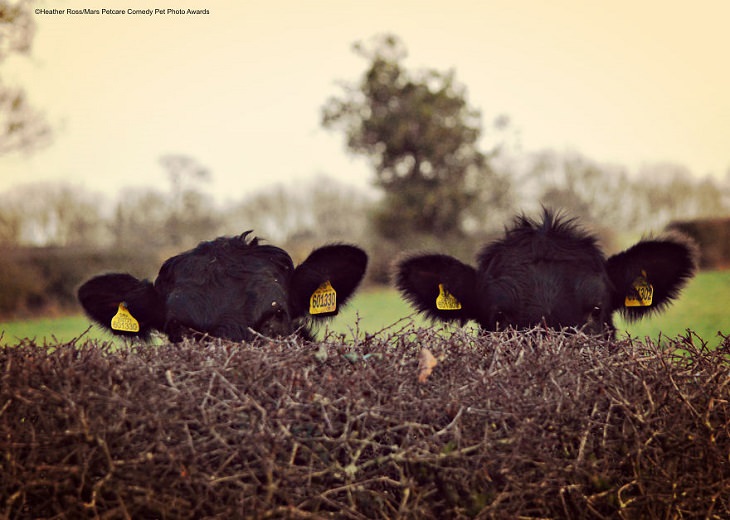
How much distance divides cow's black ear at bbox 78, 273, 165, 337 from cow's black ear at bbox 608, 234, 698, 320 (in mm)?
4094

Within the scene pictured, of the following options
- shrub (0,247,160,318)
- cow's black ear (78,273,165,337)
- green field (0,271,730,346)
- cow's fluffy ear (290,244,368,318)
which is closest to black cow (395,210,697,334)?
cow's fluffy ear (290,244,368,318)

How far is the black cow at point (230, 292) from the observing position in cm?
563

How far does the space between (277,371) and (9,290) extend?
2527 centimetres

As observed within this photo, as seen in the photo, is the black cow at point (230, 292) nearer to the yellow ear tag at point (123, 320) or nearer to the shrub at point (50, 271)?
the yellow ear tag at point (123, 320)

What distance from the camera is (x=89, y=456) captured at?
9.14ft

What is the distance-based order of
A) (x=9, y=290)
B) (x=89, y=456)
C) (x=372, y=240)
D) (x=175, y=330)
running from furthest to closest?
1. (x=372, y=240)
2. (x=9, y=290)
3. (x=175, y=330)
4. (x=89, y=456)

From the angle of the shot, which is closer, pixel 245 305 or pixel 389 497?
pixel 389 497

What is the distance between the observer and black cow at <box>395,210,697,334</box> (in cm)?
617

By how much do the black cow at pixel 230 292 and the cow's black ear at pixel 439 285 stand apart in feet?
1.74

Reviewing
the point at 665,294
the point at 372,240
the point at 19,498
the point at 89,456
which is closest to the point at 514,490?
the point at 89,456

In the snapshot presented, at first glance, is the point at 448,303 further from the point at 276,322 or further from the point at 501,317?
the point at 276,322

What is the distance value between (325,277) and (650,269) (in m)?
3.04

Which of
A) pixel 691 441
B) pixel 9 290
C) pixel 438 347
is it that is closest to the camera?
pixel 691 441

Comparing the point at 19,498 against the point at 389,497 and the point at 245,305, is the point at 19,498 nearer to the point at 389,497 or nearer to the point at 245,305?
the point at 389,497
